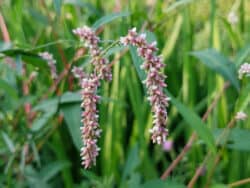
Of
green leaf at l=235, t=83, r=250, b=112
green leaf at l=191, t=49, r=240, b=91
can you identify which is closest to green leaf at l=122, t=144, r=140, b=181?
green leaf at l=191, t=49, r=240, b=91

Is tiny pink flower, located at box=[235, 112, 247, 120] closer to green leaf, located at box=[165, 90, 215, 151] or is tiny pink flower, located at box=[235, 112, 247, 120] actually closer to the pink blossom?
green leaf, located at box=[165, 90, 215, 151]

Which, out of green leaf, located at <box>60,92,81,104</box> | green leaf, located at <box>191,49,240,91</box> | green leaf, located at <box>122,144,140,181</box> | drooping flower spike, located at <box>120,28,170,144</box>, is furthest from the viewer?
green leaf, located at <box>122,144,140,181</box>

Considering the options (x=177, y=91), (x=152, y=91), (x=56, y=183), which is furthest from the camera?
(x=177, y=91)

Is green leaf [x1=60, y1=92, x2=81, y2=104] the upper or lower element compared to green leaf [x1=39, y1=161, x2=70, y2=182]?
upper

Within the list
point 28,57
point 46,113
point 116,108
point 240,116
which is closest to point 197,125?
point 240,116

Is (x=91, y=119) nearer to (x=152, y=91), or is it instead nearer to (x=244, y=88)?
(x=152, y=91)

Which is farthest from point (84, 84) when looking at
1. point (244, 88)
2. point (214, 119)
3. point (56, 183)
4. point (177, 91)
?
point (177, 91)

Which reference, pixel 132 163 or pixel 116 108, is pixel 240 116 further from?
pixel 116 108
